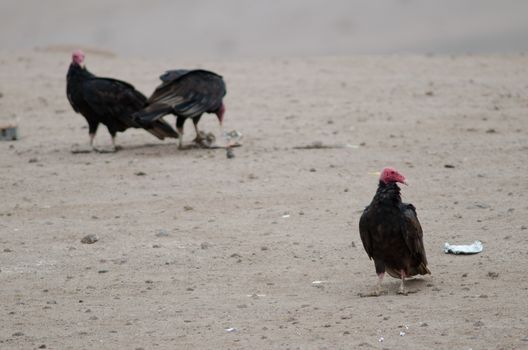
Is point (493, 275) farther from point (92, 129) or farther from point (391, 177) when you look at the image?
point (92, 129)

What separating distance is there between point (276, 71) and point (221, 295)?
963cm

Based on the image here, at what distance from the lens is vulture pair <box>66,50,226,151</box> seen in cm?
1163

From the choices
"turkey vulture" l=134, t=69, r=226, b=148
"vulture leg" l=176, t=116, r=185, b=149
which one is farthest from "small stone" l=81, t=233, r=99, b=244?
"vulture leg" l=176, t=116, r=185, b=149

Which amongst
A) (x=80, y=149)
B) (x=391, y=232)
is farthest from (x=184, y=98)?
(x=391, y=232)

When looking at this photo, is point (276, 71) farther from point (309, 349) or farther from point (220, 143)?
point (309, 349)

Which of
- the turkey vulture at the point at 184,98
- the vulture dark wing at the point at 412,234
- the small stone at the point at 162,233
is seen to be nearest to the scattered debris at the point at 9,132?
the turkey vulture at the point at 184,98

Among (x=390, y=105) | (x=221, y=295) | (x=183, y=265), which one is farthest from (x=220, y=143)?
(x=221, y=295)

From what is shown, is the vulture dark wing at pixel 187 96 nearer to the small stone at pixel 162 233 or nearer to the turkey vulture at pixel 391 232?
the small stone at pixel 162 233

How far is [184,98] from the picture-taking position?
1167 centimetres

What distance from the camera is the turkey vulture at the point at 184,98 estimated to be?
11.6 meters

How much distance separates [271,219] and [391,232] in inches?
89.6

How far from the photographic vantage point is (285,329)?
6195 millimetres

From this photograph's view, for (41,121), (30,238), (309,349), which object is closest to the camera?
(309,349)

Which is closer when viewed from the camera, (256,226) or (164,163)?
(256,226)
